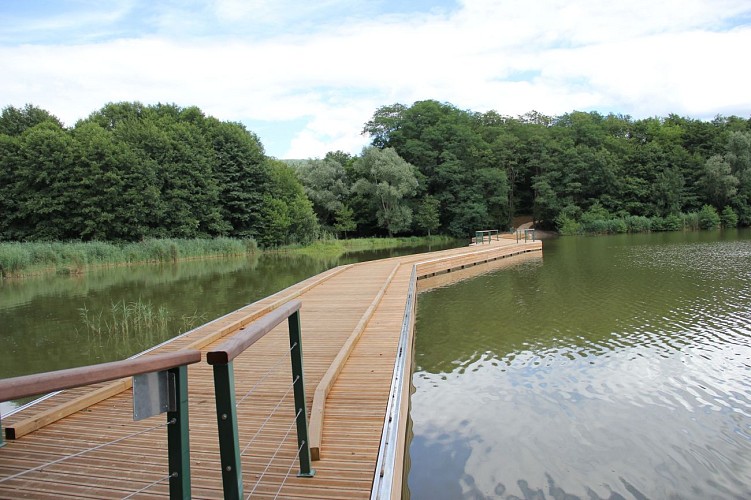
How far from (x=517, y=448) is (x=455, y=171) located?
4216 centimetres

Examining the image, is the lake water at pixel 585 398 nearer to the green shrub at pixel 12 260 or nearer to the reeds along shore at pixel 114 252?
the green shrub at pixel 12 260

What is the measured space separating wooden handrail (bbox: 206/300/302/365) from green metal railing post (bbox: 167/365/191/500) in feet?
0.41

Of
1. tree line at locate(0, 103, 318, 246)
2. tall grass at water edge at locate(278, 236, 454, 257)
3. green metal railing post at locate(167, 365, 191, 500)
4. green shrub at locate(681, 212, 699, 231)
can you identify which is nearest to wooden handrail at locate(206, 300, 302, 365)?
green metal railing post at locate(167, 365, 191, 500)

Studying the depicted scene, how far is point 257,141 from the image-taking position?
40562 millimetres

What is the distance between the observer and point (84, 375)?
138 centimetres

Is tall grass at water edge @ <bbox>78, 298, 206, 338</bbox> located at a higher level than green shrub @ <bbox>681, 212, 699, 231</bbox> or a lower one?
lower

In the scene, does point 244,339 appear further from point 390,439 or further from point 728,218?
point 728,218

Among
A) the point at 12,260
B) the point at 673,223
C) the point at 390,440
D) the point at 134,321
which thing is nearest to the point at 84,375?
the point at 390,440

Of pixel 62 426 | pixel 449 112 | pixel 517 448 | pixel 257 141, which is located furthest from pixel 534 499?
pixel 449 112

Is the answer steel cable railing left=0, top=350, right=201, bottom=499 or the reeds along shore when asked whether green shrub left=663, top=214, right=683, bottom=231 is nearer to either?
the reeds along shore

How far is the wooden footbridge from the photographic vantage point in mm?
1598

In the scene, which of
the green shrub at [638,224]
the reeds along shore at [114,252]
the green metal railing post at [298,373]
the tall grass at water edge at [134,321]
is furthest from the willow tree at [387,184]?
the green metal railing post at [298,373]

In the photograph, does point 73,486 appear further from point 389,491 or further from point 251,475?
point 389,491

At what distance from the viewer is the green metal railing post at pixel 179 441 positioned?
1552 millimetres
